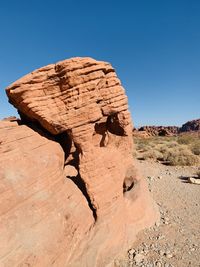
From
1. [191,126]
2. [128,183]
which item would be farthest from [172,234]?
[191,126]

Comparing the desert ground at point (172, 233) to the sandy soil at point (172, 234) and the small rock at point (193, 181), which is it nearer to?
the sandy soil at point (172, 234)

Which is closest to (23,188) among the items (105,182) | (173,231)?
(105,182)

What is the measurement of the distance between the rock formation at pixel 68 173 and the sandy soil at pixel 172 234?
43 centimetres

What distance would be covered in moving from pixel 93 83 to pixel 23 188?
3.19 metres

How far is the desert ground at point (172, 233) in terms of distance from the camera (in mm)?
6711

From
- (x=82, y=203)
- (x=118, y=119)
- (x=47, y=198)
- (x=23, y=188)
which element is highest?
(x=118, y=119)

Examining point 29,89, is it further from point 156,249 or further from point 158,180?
point 158,180

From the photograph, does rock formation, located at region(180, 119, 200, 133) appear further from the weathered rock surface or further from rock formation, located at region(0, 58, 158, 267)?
the weathered rock surface

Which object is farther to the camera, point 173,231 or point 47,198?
point 173,231

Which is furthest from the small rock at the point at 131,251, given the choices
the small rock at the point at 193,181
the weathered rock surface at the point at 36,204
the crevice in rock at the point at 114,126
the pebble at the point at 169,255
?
the small rock at the point at 193,181

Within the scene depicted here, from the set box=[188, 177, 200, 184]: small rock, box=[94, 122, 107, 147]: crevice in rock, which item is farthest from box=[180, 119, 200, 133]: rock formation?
box=[94, 122, 107, 147]: crevice in rock

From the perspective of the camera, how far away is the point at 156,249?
716 cm

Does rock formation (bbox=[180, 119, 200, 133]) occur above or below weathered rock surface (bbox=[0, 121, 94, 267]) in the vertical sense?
below

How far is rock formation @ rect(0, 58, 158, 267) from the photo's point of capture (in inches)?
208
